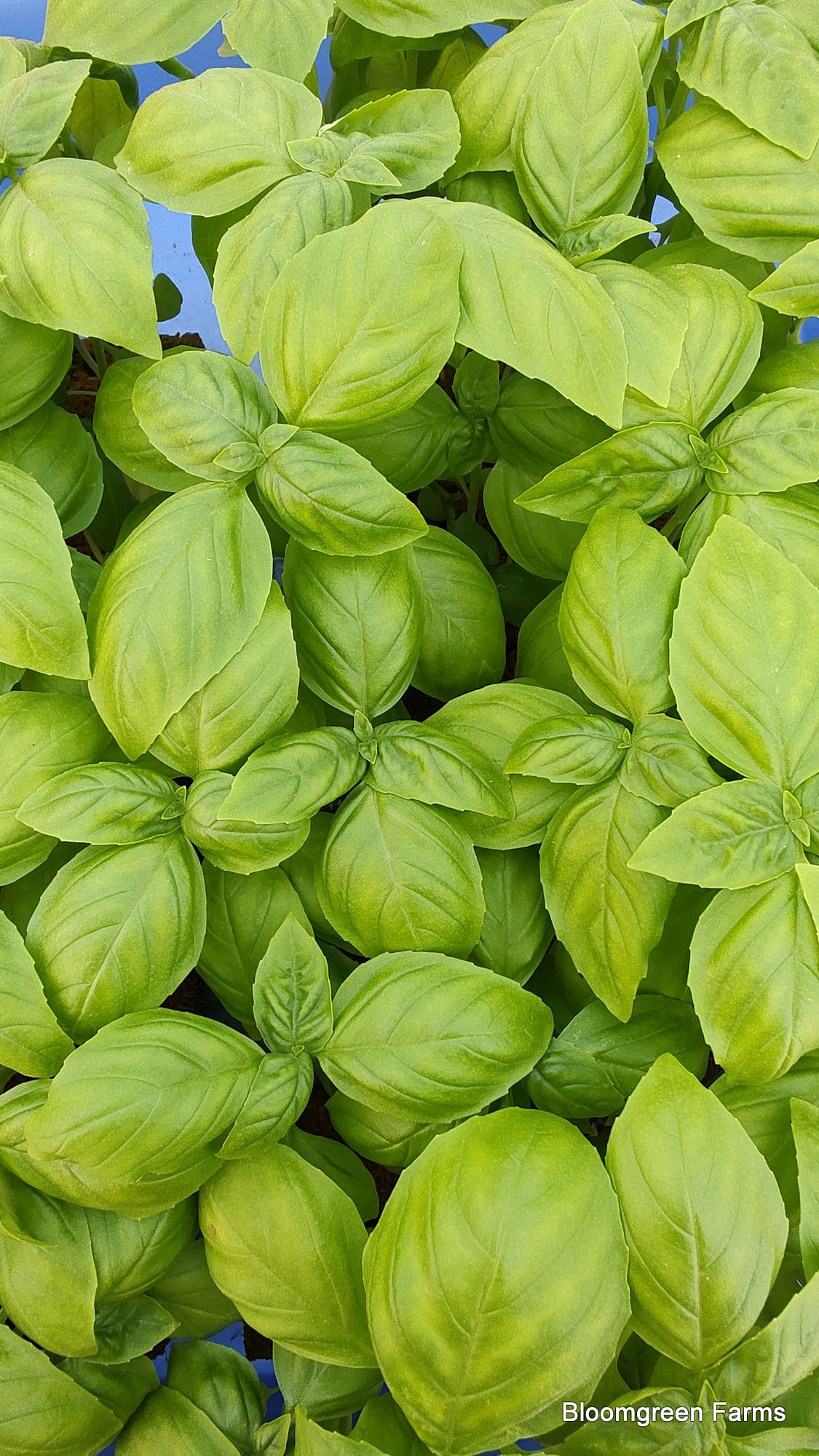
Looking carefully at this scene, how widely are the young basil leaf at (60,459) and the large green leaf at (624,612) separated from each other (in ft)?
0.92

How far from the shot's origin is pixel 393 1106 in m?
0.51

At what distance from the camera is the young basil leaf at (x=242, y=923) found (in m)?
0.57

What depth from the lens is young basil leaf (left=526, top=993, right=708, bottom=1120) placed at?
1.77 ft

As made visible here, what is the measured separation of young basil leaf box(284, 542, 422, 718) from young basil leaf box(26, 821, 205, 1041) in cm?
12

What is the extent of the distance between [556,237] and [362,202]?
0.34 ft

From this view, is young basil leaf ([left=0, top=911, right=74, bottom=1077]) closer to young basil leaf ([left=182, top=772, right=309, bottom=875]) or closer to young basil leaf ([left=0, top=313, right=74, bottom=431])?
young basil leaf ([left=182, top=772, right=309, bottom=875])

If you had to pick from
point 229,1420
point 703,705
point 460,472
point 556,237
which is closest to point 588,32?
point 556,237

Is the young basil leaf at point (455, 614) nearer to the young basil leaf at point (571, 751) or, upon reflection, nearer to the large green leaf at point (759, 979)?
the young basil leaf at point (571, 751)

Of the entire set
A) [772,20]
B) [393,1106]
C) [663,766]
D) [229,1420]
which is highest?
[772,20]

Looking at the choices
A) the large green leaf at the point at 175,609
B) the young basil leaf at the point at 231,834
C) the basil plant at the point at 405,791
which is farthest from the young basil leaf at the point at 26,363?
the young basil leaf at the point at 231,834

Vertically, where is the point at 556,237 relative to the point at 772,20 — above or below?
below

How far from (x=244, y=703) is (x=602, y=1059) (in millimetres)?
245

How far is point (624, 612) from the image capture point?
53 centimetres

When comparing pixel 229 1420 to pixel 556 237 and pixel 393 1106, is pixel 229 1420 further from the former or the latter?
pixel 556 237
